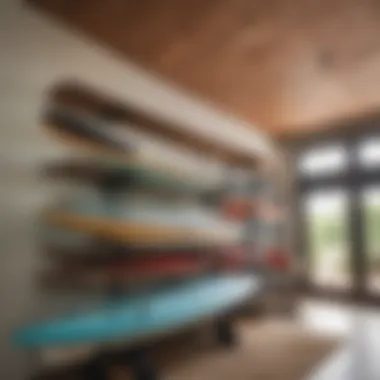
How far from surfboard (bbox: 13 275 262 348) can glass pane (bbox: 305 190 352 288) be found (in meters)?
1.88

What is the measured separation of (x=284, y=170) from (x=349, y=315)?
5.93 ft

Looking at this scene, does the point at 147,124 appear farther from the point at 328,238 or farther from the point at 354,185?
the point at 328,238

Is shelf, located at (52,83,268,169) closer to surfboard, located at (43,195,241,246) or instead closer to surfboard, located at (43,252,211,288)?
surfboard, located at (43,195,241,246)

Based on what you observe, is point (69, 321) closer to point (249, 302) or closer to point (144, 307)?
point (144, 307)

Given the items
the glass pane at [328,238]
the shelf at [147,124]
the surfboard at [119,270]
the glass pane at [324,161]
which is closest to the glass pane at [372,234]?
the glass pane at [328,238]

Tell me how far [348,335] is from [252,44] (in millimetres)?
2194

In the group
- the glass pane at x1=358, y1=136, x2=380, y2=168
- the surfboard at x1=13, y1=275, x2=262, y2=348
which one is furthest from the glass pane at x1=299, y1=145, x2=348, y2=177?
the surfboard at x1=13, y1=275, x2=262, y2=348

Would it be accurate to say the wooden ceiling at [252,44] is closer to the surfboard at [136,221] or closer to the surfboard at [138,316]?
the surfboard at [136,221]

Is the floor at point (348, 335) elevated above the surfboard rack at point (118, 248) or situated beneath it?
situated beneath

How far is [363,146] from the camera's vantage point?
3.96 meters

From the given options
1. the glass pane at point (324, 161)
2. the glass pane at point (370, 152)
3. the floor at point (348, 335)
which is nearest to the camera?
the floor at point (348, 335)

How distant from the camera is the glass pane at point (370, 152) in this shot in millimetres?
3867

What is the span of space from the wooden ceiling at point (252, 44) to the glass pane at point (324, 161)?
0.76 m

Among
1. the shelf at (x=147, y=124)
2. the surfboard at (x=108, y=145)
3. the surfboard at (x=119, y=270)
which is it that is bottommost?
the surfboard at (x=119, y=270)
